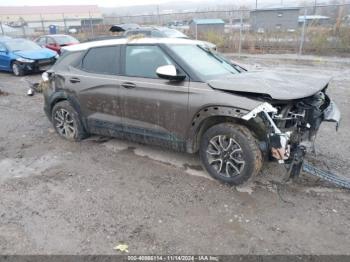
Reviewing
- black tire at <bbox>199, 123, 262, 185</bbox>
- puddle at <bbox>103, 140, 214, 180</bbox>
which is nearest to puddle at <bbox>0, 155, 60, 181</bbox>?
puddle at <bbox>103, 140, 214, 180</bbox>

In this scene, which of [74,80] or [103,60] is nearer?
[103,60]

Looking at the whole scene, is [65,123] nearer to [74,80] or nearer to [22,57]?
[74,80]

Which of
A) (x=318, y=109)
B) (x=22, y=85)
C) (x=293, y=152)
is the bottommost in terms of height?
(x=22, y=85)

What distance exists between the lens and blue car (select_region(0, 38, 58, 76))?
12.7 meters

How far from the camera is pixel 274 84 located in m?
3.86

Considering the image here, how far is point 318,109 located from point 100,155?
10.7ft

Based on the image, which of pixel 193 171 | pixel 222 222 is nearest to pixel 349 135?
pixel 193 171

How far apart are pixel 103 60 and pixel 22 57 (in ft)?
31.1

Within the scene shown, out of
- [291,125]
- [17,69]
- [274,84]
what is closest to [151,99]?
[274,84]

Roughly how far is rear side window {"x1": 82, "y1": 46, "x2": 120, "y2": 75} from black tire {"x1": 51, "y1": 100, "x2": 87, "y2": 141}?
800mm

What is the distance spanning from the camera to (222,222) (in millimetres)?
3348

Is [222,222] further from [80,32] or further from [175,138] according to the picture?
[80,32]

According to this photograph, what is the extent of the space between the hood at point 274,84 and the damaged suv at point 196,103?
12mm

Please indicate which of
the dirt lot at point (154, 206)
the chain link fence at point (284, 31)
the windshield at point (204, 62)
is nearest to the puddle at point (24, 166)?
the dirt lot at point (154, 206)
